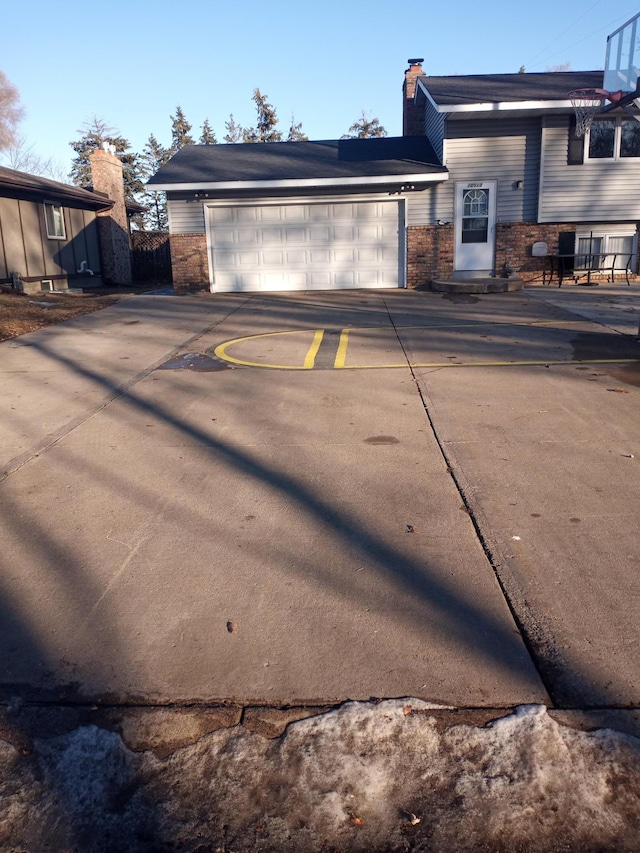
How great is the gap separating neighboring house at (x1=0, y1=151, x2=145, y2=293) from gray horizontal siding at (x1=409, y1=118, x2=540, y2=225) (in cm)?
1073

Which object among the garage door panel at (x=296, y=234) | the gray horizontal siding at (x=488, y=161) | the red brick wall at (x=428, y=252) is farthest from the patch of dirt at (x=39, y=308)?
the gray horizontal siding at (x=488, y=161)

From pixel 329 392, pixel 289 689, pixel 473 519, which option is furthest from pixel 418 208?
pixel 289 689

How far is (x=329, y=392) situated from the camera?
7.61m

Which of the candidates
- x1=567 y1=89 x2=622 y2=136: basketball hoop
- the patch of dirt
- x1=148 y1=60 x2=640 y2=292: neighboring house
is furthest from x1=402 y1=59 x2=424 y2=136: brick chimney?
the patch of dirt

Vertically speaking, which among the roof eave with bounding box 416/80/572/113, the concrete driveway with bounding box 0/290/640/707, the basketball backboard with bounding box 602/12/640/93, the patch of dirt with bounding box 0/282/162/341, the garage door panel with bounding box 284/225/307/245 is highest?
the basketball backboard with bounding box 602/12/640/93

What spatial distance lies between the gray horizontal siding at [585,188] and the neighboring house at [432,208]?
3 centimetres

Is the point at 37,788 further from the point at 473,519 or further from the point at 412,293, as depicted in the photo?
the point at 412,293

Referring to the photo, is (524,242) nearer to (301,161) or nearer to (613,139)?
(613,139)

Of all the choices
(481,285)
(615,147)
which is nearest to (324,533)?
(481,285)

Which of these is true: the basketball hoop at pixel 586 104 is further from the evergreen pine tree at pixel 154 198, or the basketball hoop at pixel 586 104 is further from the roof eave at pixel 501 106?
the evergreen pine tree at pixel 154 198

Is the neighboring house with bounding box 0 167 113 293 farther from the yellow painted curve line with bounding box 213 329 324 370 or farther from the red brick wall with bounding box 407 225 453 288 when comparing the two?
the red brick wall with bounding box 407 225 453 288

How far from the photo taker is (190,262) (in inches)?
716

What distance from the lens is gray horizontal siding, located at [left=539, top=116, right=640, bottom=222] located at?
57.8 ft

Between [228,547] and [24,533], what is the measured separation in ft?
4.31
